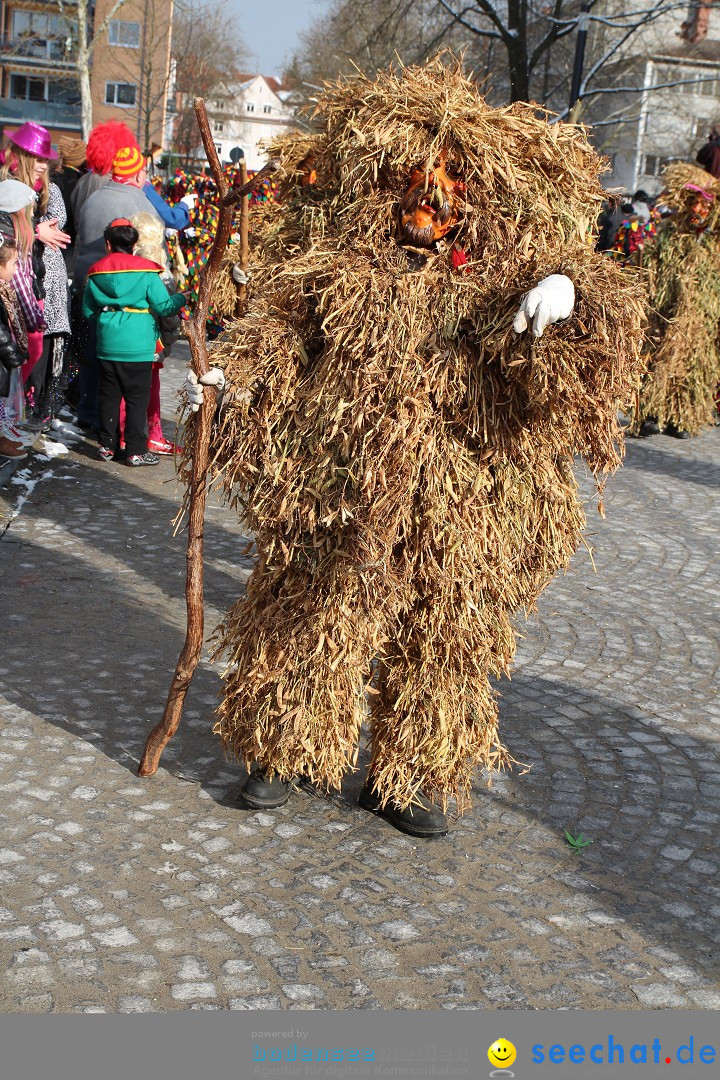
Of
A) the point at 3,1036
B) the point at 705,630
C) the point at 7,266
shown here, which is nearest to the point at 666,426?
the point at 705,630

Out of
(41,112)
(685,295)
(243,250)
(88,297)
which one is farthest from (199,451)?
(41,112)

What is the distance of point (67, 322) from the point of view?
313 inches

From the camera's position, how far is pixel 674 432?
11383 millimetres

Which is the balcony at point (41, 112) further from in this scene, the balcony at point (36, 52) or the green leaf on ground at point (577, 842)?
the green leaf on ground at point (577, 842)

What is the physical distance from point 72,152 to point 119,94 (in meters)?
55.7

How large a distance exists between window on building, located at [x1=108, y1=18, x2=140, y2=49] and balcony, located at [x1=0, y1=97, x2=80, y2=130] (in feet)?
13.1

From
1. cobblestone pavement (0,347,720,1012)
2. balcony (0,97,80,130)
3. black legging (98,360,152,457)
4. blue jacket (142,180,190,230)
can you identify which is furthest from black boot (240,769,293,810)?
balcony (0,97,80,130)

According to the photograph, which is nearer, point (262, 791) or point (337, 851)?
point (337, 851)

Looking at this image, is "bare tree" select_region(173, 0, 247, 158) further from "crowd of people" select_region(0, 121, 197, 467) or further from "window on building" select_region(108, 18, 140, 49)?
"crowd of people" select_region(0, 121, 197, 467)

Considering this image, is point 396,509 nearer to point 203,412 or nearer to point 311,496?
point 311,496

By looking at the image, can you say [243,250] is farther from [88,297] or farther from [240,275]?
[88,297]

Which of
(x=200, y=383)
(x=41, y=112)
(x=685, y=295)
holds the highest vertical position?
(x=41, y=112)

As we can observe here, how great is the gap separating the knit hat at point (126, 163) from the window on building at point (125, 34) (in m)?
53.1

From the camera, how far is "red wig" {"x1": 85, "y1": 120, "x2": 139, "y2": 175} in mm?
8023
